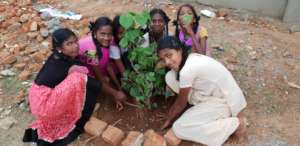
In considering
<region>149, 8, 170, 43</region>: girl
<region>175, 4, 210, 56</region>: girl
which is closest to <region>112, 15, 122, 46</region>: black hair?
<region>149, 8, 170, 43</region>: girl

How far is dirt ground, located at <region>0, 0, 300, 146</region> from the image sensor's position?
3035 millimetres

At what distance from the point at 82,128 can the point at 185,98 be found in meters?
0.89

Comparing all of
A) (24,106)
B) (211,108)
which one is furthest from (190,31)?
(24,106)

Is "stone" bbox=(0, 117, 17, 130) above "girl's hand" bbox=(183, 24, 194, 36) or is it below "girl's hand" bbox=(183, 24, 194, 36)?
below

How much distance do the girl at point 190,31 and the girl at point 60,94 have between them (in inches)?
34.3

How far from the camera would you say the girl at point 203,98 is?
266 centimetres

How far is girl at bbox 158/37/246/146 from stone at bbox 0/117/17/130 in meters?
1.38

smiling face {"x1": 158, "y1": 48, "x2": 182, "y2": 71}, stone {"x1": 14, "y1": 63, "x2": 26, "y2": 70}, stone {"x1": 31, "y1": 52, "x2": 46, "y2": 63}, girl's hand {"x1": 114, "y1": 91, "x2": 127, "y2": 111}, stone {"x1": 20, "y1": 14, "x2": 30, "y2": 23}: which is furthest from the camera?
stone {"x1": 20, "y1": 14, "x2": 30, "y2": 23}

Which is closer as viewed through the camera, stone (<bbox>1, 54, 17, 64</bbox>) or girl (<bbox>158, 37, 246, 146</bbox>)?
girl (<bbox>158, 37, 246, 146</bbox>)

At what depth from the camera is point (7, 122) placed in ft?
10.3

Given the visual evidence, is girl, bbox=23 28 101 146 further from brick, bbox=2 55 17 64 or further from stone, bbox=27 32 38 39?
stone, bbox=27 32 38 39

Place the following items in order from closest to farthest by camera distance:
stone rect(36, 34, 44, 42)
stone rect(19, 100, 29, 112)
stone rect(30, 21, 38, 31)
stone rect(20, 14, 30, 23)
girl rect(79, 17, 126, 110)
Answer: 1. girl rect(79, 17, 126, 110)
2. stone rect(19, 100, 29, 112)
3. stone rect(36, 34, 44, 42)
4. stone rect(30, 21, 38, 31)
5. stone rect(20, 14, 30, 23)

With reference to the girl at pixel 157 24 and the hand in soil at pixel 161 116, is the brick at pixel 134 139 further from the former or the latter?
the girl at pixel 157 24

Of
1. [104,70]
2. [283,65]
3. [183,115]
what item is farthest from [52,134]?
[283,65]
